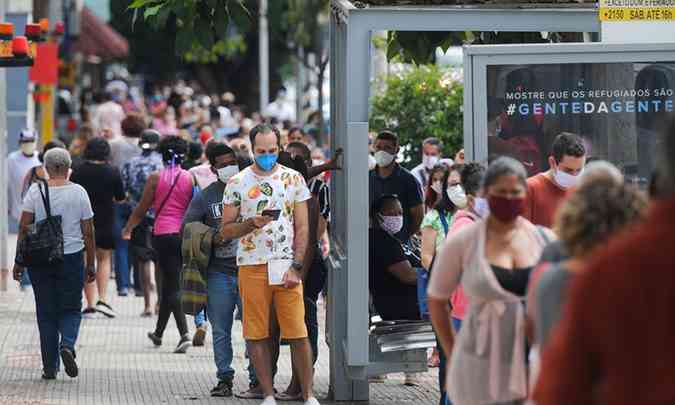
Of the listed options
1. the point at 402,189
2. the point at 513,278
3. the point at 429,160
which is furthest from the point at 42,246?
the point at 429,160

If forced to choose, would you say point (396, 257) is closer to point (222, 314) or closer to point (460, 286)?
point (222, 314)

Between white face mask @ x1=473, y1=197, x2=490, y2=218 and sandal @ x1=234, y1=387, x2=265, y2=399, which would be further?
sandal @ x1=234, y1=387, x2=265, y2=399

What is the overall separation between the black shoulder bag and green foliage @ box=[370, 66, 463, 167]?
23.2ft

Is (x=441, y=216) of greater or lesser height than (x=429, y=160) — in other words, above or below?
below

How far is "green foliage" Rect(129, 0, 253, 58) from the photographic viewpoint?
10656 mm

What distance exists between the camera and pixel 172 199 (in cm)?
1281

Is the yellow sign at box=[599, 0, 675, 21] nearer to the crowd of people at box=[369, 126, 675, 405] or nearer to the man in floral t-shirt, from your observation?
Result: the crowd of people at box=[369, 126, 675, 405]

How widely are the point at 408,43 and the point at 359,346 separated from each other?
117 inches

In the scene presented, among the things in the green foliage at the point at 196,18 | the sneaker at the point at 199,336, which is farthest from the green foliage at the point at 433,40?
the sneaker at the point at 199,336

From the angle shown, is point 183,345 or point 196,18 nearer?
point 196,18

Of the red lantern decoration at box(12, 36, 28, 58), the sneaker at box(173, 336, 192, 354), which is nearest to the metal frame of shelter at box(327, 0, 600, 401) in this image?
the sneaker at box(173, 336, 192, 354)

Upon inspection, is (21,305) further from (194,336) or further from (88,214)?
(88,214)

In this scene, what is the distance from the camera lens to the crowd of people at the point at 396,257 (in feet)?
12.6

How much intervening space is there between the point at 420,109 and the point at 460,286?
10.7 m
